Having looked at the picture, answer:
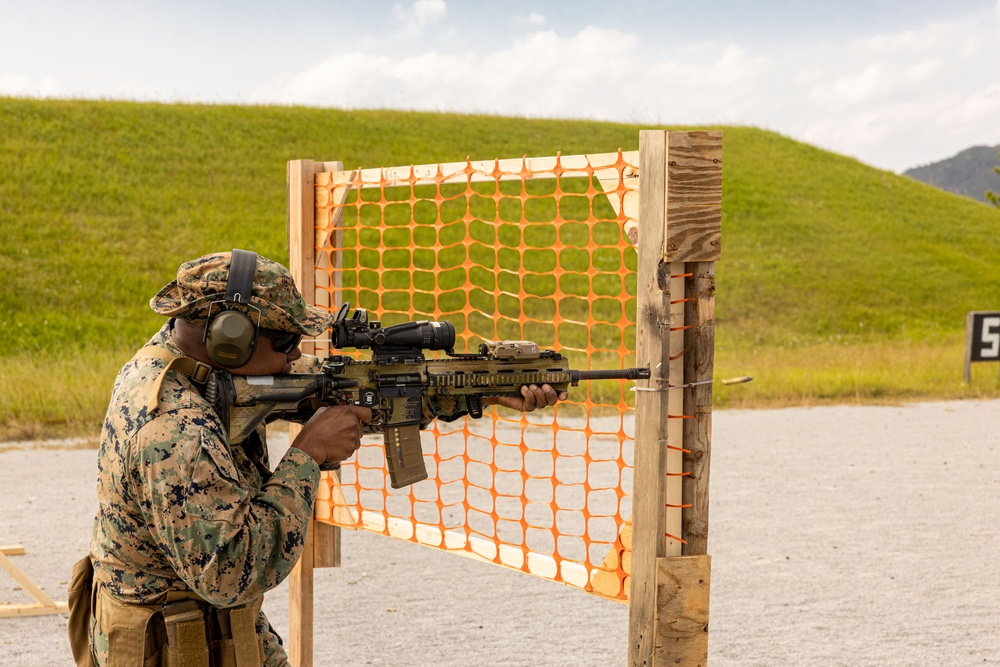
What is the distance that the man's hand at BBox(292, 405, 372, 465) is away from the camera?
322 cm

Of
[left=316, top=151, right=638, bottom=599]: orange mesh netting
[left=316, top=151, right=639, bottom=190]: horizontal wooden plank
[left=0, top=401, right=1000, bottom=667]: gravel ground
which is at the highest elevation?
[left=316, top=151, right=639, bottom=190]: horizontal wooden plank

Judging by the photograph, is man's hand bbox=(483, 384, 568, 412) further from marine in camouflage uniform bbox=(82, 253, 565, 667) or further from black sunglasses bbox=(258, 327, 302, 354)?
black sunglasses bbox=(258, 327, 302, 354)

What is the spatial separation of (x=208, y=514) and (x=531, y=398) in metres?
1.38

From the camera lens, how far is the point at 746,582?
7500 mm

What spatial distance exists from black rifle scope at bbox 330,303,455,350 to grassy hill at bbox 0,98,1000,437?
10.5m

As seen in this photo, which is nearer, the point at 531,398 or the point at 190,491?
the point at 190,491

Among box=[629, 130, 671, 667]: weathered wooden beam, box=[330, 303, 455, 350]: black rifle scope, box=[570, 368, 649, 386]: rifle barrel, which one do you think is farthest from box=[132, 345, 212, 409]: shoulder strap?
box=[629, 130, 671, 667]: weathered wooden beam

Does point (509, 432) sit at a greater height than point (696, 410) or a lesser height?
lesser

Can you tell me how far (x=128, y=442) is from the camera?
2910 millimetres

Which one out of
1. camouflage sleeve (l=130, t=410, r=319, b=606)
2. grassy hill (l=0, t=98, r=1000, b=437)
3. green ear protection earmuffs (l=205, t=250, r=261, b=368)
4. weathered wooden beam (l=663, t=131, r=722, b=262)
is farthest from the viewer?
grassy hill (l=0, t=98, r=1000, b=437)

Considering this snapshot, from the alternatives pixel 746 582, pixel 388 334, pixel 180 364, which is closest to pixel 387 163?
pixel 746 582

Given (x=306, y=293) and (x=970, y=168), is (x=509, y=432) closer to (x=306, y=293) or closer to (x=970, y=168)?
(x=306, y=293)

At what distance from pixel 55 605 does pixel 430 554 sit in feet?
9.44

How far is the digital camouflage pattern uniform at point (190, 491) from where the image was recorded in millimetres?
2848
